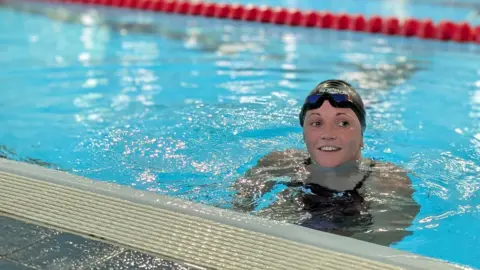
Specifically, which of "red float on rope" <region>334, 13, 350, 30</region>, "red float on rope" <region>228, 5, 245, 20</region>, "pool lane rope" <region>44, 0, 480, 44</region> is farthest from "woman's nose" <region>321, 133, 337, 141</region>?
"red float on rope" <region>228, 5, 245, 20</region>

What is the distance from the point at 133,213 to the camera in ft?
9.46

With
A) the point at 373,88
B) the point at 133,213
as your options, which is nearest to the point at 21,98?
the point at 373,88

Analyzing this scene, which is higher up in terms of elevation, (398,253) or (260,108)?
(398,253)

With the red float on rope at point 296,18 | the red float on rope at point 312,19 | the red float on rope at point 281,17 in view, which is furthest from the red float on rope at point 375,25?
the red float on rope at point 281,17

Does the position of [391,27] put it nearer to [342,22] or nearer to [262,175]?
[342,22]

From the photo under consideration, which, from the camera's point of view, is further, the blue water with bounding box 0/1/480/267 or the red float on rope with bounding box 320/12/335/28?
the red float on rope with bounding box 320/12/335/28

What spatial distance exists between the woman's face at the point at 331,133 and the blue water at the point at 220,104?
53cm

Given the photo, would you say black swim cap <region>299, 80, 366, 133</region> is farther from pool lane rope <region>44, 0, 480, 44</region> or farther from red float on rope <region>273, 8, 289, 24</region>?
red float on rope <region>273, 8, 289, 24</region>

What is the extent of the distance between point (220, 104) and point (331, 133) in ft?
8.84

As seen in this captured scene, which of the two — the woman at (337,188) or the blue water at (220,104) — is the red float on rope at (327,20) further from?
the woman at (337,188)

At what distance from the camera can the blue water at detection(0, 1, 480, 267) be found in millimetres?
4336

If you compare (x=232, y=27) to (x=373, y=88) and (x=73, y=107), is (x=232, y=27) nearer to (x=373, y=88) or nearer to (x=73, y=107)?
(x=373, y=88)

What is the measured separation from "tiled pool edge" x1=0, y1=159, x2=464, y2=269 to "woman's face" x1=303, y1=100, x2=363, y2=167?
2.66ft

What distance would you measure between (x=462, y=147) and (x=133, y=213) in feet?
10.1
